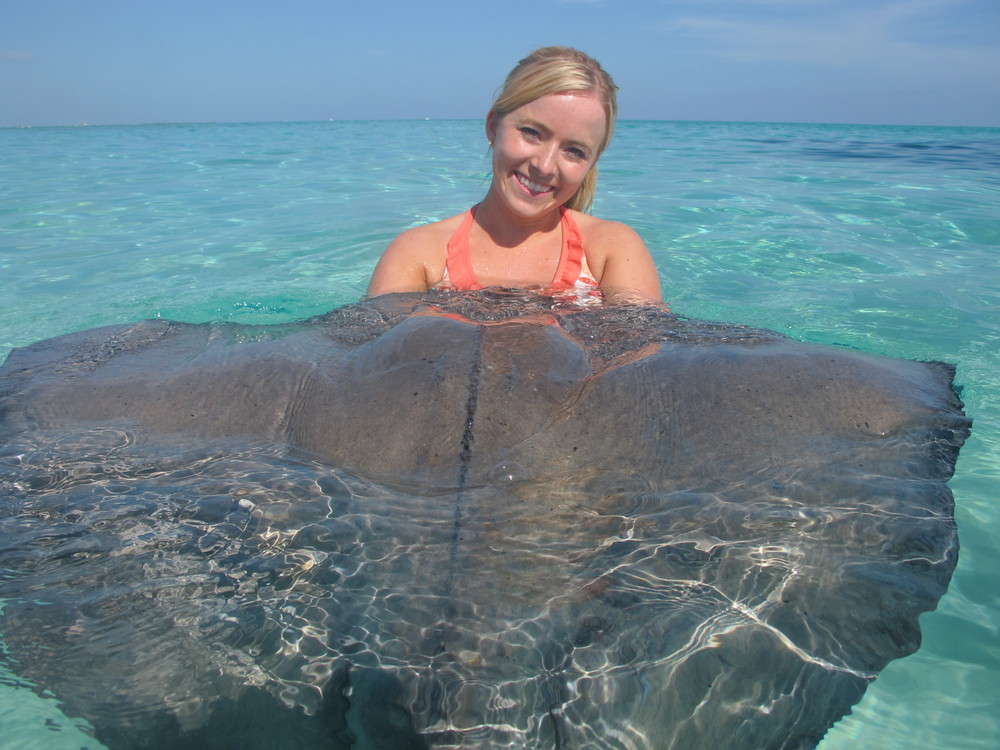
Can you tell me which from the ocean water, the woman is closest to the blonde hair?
the woman

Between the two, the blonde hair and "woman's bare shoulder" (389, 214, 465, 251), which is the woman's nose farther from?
"woman's bare shoulder" (389, 214, 465, 251)

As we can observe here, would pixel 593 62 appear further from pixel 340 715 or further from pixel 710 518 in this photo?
pixel 340 715

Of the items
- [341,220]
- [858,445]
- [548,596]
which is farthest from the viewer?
[341,220]

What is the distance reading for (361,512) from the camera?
2.12 m

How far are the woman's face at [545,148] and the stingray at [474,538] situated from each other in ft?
5.93

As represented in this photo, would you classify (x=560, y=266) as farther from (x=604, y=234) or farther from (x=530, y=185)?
(x=530, y=185)

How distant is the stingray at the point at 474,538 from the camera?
165cm

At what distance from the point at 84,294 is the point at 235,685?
6992 millimetres

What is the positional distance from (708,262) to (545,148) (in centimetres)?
484

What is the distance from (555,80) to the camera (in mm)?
4191

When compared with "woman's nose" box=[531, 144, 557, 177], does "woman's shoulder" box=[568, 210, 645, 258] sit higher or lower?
lower

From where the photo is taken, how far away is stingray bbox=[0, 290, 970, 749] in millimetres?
1650

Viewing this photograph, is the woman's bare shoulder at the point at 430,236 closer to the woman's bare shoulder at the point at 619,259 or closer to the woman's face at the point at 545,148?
A: the woman's face at the point at 545,148

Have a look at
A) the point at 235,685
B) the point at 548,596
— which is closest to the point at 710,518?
the point at 548,596
